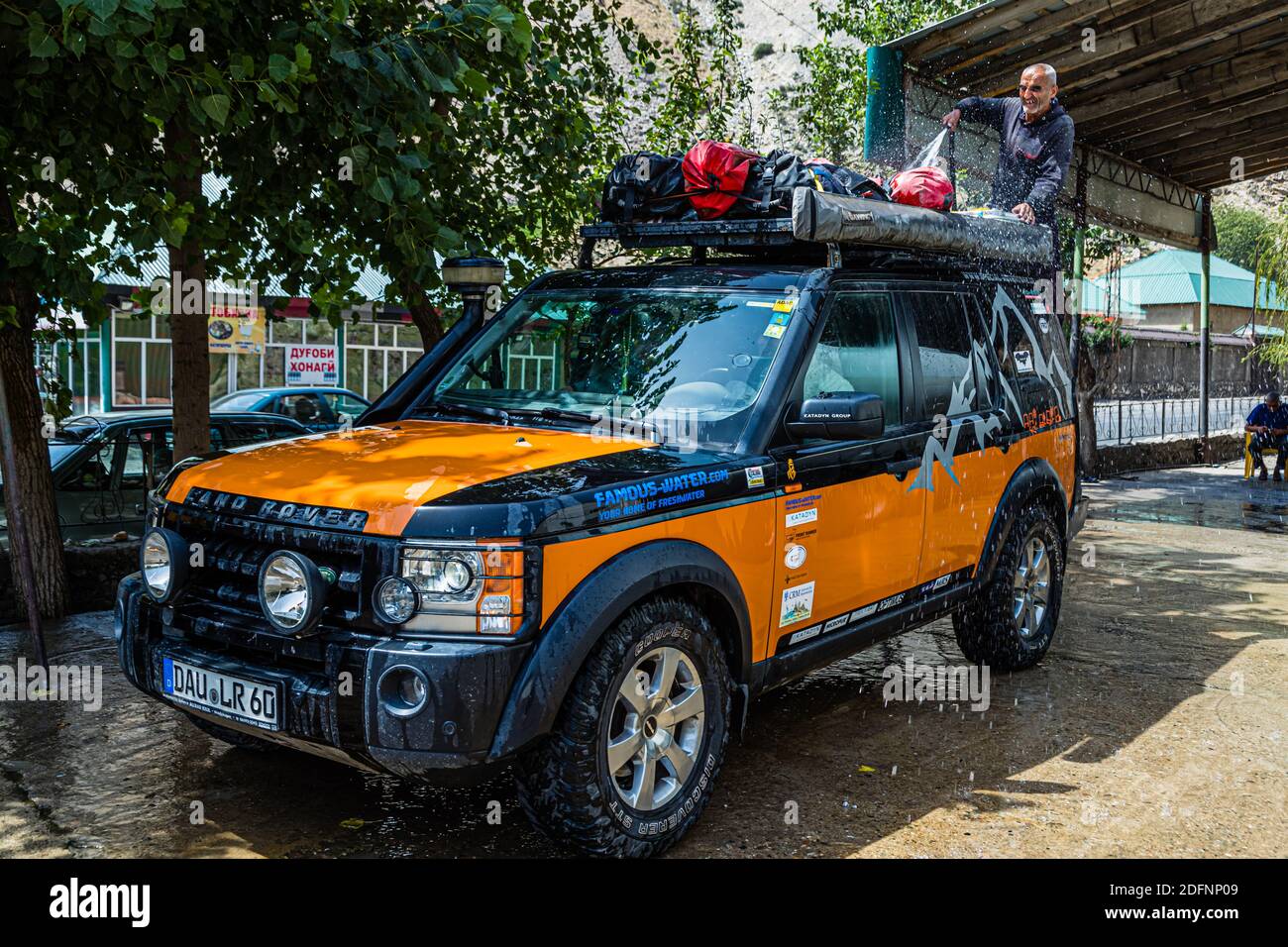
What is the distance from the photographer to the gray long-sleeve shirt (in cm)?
732

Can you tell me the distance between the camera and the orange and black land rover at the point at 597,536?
3.55 m

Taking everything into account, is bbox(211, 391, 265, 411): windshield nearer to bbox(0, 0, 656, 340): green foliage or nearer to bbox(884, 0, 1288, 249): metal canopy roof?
bbox(0, 0, 656, 340): green foliage

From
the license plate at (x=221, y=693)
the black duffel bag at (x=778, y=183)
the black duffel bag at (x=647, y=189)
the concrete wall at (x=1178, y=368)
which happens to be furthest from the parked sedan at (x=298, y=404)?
the concrete wall at (x=1178, y=368)

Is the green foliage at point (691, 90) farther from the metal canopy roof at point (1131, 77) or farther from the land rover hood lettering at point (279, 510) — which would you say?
the land rover hood lettering at point (279, 510)

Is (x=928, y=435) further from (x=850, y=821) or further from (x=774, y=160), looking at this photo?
(x=850, y=821)

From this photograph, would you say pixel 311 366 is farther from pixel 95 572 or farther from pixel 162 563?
pixel 162 563

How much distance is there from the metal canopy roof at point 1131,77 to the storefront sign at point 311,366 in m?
18.9

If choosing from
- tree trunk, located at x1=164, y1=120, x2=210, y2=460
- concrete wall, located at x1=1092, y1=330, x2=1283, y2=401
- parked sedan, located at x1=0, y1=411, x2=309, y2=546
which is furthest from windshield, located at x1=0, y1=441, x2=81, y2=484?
concrete wall, located at x1=1092, y1=330, x2=1283, y2=401

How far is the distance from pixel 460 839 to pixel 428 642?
1069 millimetres

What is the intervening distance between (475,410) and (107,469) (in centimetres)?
576

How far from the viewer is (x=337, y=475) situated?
157 inches

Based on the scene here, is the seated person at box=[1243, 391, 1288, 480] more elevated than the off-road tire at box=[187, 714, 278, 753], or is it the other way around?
the seated person at box=[1243, 391, 1288, 480]

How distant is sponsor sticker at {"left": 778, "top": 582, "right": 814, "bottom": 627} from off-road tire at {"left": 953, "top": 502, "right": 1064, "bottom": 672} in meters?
1.74

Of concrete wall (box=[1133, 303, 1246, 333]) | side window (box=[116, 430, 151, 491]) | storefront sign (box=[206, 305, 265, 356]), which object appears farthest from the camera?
concrete wall (box=[1133, 303, 1246, 333])
